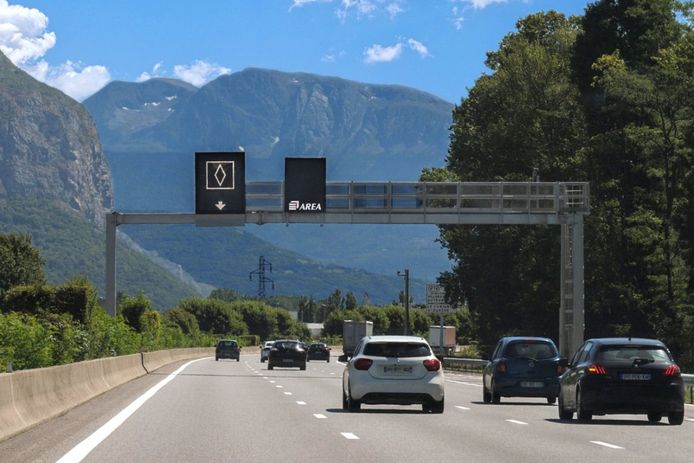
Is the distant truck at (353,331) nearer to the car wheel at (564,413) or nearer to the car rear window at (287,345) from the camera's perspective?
the car rear window at (287,345)

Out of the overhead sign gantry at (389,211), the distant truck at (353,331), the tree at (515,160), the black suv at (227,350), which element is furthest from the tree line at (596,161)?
the distant truck at (353,331)

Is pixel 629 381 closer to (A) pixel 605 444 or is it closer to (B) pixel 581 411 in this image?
(B) pixel 581 411

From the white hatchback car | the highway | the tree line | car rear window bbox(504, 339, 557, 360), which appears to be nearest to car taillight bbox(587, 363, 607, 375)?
the highway

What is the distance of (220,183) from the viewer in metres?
58.8

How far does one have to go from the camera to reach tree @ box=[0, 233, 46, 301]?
120 m

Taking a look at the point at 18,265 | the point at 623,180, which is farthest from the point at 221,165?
the point at 18,265

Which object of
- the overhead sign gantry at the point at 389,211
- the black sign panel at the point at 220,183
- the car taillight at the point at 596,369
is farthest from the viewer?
the black sign panel at the point at 220,183

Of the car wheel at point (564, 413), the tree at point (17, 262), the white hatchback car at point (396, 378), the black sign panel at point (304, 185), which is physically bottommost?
the car wheel at point (564, 413)

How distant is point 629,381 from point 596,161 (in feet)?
155

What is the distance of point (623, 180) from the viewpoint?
70.6m

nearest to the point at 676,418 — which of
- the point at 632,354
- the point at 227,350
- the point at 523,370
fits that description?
the point at 632,354

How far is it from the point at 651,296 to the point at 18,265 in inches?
2613

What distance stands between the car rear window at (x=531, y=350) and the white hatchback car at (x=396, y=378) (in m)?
5.98

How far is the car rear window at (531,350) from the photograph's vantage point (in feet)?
109
